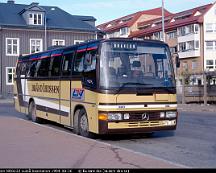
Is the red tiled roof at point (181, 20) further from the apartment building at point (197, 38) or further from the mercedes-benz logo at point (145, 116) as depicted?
the mercedes-benz logo at point (145, 116)

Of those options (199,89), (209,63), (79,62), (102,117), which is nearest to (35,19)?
(199,89)

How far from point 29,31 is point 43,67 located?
38414 mm

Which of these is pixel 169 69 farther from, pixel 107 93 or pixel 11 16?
pixel 11 16

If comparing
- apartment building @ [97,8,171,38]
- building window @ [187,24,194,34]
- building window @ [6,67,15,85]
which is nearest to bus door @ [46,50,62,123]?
building window @ [6,67,15,85]

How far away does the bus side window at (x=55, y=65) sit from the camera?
1523 cm

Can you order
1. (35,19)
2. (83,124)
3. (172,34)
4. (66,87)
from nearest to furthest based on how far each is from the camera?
1. (83,124)
2. (66,87)
3. (35,19)
4. (172,34)

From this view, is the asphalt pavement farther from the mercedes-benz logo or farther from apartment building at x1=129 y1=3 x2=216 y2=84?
apartment building at x1=129 y1=3 x2=216 y2=84

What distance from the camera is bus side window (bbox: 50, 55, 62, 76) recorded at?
15.2 m

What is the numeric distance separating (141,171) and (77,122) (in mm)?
6171

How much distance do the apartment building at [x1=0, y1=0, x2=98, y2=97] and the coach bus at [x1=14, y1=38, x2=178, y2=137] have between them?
1567 inches

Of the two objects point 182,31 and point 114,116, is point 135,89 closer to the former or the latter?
point 114,116

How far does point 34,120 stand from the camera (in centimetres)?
1845

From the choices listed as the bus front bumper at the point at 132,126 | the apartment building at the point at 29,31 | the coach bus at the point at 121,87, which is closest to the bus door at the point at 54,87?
the coach bus at the point at 121,87

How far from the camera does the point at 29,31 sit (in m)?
54.3
